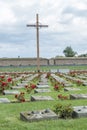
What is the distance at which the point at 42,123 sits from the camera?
6246mm

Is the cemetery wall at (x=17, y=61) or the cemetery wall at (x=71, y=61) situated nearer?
the cemetery wall at (x=17, y=61)

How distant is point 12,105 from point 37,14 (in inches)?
857

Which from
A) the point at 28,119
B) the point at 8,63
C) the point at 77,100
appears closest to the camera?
the point at 28,119

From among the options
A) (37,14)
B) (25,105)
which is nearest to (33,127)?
(25,105)

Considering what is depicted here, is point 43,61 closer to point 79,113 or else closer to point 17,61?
point 17,61

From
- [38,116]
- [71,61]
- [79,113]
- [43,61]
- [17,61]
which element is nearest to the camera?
[38,116]

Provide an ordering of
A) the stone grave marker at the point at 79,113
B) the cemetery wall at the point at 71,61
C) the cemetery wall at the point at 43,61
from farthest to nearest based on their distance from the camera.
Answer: the cemetery wall at the point at 71,61 < the cemetery wall at the point at 43,61 < the stone grave marker at the point at 79,113

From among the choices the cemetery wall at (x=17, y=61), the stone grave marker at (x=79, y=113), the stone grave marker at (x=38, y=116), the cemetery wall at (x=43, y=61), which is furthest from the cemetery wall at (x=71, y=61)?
the stone grave marker at (x=38, y=116)

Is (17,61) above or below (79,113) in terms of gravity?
above

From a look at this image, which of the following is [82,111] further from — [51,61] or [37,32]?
[51,61]

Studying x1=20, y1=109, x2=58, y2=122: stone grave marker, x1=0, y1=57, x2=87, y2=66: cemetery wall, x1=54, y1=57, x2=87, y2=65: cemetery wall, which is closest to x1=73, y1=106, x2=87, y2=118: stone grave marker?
x1=20, y1=109, x2=58, y2=122: stone grave marker

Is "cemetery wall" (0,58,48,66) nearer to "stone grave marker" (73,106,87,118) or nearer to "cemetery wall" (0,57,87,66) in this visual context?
"cemetery wall" (0,57,87,66)

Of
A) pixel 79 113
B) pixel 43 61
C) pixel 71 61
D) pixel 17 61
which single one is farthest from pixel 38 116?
pixel 17 61

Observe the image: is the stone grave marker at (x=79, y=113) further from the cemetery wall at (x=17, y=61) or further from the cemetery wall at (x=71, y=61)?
the cemetery wall at (x=71, y=61)
